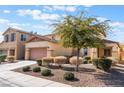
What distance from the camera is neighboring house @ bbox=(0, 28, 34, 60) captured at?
90.6 ft

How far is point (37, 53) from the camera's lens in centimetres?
2461

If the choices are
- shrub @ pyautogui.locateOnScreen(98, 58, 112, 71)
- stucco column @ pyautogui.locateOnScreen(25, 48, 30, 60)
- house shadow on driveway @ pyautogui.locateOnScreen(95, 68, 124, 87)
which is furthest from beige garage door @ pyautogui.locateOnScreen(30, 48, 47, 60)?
house shadow on driveway @ pyautogui.locateOnScreen(95, 68, 124, 87)

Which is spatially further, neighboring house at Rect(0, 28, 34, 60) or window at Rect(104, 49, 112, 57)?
neighboring house at Rect(0, 28, 34, 60)

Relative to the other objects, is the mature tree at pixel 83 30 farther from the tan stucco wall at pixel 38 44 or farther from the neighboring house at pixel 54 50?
the tan stucco wall at pixel 38 44

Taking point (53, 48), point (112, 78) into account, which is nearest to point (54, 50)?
point (53, 48)

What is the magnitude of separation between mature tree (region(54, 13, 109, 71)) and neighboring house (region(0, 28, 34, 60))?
13.9 meters

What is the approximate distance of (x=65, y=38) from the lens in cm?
1489

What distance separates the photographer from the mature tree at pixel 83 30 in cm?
1435

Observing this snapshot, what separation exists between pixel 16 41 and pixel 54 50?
294 inches

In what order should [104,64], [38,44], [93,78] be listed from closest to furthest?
[93,78] < [104,64] < [38,44]

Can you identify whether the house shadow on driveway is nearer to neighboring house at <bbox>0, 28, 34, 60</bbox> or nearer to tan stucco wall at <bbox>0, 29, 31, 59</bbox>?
neighboring house at <bbox>0, 28, 34, 60</bbox>

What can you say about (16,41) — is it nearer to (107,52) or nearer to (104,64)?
(107,52)

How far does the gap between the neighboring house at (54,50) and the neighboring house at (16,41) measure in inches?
87.8

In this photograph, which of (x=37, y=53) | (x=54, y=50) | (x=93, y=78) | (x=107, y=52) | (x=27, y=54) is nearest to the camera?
(x=93, y=78)
